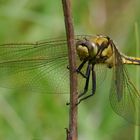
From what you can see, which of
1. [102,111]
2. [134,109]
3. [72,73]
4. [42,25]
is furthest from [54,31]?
[72,73]

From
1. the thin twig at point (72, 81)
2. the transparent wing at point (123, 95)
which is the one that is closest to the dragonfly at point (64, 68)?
the transparent wing at point (123, 95)

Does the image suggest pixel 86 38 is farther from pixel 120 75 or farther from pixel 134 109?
pixel 134 109

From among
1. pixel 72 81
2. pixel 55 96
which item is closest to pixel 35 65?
pixel 72 81

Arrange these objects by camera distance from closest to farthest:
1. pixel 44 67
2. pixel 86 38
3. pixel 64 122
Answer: pixel 86 38 → pixel 44 67 → pixel 64 122

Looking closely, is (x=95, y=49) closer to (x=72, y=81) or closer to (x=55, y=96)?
(x=72, y=81)

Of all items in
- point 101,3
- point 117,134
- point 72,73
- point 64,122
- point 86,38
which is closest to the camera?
point 72,73

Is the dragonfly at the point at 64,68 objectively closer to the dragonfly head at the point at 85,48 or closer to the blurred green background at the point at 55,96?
the dragonfly head at the point at 85,48
